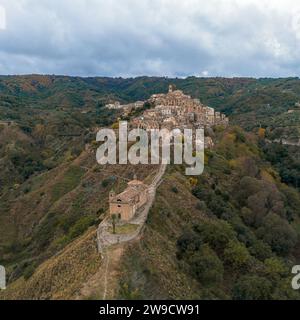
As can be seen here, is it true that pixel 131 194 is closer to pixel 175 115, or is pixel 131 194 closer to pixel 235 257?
pixel 235 257

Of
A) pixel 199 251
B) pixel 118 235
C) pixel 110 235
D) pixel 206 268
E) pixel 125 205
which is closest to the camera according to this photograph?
pixel 118 235

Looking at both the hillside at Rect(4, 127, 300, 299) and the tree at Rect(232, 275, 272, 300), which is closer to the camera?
the hillside at Rect(4, 127, 300, 299)

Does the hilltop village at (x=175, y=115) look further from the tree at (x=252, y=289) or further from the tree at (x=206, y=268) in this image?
the tree at (x=252, y=289)

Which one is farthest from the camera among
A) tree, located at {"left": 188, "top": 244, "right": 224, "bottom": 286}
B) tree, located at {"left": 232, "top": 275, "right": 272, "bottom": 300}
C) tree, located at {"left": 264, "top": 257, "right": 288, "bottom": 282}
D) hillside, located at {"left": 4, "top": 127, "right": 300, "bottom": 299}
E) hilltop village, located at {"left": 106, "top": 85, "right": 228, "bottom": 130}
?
hilltop village, located at {"left": 106, "top": 85, "right": 228, "bottom": 130}

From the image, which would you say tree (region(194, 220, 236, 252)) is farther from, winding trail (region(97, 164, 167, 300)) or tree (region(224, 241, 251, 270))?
winding trail (region(97, 164, 167, 300))

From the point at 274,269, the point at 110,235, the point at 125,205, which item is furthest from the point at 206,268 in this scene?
the point at 274,269

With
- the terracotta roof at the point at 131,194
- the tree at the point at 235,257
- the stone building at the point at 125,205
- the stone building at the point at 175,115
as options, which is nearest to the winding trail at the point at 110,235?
the stone building at the point at 125,205

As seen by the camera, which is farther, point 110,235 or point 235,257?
point 235,257

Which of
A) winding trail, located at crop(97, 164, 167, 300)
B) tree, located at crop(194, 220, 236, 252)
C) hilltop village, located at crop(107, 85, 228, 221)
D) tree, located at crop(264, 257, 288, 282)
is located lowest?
tree, located at crop(264, 257, 288, 282)

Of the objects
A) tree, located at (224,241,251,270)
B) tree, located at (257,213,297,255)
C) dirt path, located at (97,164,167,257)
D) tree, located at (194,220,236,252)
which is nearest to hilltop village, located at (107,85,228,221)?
dirt path, located at (97,164,167,257)

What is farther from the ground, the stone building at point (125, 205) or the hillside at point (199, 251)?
the stone building at point (125, 205)

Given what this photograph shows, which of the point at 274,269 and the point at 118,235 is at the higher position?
the point at 118,235
